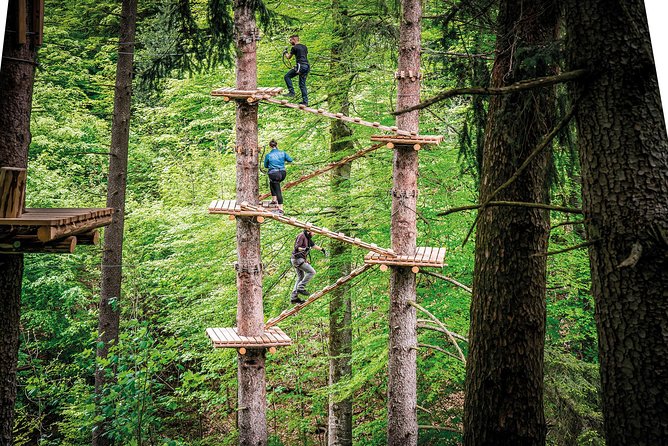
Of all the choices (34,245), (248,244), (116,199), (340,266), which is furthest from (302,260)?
(34,245)

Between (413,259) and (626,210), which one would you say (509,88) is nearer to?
(626,210)

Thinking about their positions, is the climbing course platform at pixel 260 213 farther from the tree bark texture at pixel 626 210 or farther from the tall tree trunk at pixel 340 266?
the tree bark texture at pixel 626 210

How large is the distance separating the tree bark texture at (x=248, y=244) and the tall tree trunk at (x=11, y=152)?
2191 millimetres

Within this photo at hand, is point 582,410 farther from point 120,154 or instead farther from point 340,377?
point 120,154

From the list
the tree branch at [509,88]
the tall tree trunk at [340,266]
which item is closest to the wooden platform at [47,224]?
the tree branch at [509,88]

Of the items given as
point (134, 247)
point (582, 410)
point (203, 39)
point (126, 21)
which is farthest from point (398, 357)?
point (134, 247)

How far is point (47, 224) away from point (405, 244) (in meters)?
3.42

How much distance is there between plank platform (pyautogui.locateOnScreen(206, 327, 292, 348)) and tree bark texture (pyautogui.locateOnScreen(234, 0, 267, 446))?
0.10m

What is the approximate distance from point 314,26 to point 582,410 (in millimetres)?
5295

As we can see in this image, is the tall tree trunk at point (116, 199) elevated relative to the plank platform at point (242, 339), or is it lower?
elevated

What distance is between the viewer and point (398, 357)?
20.2ft

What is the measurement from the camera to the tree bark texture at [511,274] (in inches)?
131

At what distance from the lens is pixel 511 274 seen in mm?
3377

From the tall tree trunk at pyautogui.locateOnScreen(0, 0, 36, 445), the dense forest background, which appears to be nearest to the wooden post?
the tall tree trunk at pyautogui.locateOnScreen(0, 0, 36, 445)
